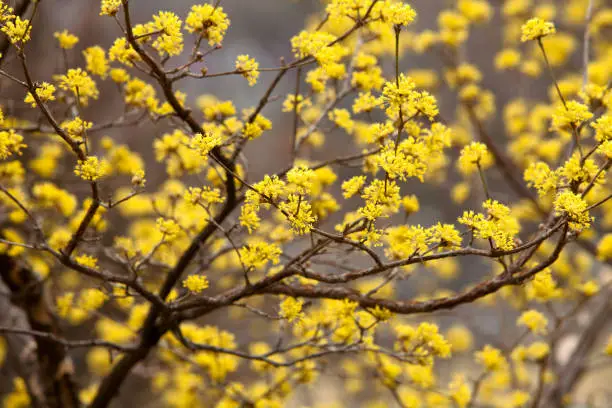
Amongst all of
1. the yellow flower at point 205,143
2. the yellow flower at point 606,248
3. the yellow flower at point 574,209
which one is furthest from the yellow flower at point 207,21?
the yellow flower at point 606,248

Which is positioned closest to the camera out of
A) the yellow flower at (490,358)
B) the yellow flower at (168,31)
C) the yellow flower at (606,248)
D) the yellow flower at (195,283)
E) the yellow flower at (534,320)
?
the yellow flower at (168,31)

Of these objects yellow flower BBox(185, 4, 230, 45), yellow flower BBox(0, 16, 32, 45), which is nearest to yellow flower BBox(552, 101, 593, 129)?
yellow flower BBox(185, 4, 230, 45)

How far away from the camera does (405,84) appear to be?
1872mm

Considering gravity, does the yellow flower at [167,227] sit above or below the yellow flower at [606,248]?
below

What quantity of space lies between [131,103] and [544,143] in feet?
9.52

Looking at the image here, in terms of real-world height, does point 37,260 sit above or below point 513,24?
below

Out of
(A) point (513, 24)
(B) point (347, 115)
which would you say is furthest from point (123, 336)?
(A) point (513, 24)

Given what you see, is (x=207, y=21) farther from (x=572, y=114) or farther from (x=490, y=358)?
(x=490, y=358)

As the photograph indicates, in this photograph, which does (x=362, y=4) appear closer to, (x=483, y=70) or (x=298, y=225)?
(x=298, y=225)

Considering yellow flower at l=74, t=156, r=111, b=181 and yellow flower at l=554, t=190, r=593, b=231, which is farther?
yellow flower at l=74, t=156, r=111, b=181

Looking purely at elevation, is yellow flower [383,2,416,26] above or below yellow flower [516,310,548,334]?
above

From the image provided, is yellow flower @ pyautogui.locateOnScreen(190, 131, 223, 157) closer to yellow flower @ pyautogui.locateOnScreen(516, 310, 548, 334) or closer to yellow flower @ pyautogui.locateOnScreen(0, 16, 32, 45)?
yellow flower @ pyautogui.locateOnScreen(0, 16, 32, 45)

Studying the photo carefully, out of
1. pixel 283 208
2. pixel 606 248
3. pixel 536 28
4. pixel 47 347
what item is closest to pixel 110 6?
pixel 283 208

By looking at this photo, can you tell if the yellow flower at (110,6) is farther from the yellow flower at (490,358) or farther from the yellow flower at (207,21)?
the yellow flower at (490,358)
